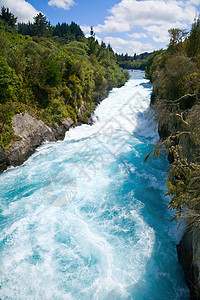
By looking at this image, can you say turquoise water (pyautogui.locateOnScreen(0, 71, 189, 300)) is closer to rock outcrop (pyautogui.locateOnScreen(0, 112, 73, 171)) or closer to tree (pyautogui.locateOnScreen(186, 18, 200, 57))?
rock outcrop (pyautogui.locateOnScreen(0, 112, 73, 171))

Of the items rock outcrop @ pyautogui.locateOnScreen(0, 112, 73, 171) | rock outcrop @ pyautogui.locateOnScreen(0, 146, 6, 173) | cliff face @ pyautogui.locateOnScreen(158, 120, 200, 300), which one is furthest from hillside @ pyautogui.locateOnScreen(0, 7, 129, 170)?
cliff face @ pyautogui.locateOnScreen(158, 120, 200, 300)

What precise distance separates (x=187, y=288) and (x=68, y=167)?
883cm

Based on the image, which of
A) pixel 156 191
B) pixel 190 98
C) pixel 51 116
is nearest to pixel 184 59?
pixel 190 98

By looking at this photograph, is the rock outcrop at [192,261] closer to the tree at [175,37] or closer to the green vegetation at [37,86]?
the green vegetation at [37,86]

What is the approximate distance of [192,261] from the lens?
505 cm

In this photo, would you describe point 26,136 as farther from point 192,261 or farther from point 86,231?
point 192,261

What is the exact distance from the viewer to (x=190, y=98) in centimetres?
945

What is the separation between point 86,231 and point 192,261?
405 cm

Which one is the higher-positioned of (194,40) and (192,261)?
(194,40)

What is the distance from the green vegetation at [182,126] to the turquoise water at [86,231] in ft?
5.95

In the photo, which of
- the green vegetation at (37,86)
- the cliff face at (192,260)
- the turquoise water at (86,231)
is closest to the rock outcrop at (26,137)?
the green vegetation at (37,86)

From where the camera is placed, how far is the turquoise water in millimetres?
5414

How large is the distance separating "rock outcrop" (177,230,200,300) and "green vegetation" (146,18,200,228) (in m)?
0.45

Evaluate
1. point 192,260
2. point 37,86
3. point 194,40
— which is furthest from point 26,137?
point 194,40
